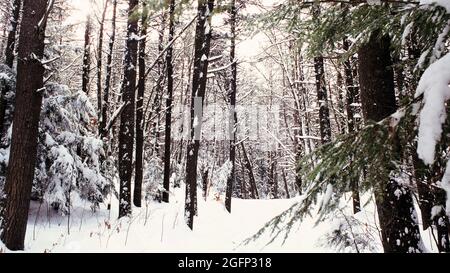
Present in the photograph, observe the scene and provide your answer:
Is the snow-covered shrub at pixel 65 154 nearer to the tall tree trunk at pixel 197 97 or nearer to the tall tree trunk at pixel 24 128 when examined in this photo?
the tall tree trunk at pixel 24 128

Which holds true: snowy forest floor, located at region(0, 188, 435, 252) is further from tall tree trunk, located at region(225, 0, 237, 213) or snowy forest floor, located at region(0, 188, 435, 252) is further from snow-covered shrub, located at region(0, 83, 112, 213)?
tall tree trunk, located at region(225, 0, 237, 213)

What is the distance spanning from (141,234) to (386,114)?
683 centimetres

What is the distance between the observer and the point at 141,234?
937 cm

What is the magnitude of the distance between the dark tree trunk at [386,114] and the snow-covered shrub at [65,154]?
765cm

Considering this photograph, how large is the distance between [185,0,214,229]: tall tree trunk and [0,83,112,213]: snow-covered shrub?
2.75m

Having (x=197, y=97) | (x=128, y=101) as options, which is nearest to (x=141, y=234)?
(x=128, y=101)

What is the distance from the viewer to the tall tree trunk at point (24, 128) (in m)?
6.86

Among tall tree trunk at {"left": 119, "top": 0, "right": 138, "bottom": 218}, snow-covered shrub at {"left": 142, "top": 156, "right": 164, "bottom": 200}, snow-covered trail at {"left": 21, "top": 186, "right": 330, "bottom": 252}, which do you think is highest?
tall tree trunk at {"left": 119, "top": 0, "right": 138, "bottom": 218}

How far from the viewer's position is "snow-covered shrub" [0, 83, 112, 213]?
10.2 metres

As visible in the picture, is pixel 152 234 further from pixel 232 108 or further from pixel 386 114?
pixel 232 108

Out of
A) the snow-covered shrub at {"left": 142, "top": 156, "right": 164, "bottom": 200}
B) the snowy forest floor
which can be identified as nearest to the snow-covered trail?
the snowy forest floor

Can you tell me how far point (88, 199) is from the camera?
37.0 ft

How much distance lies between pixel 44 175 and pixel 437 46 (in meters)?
10.1
